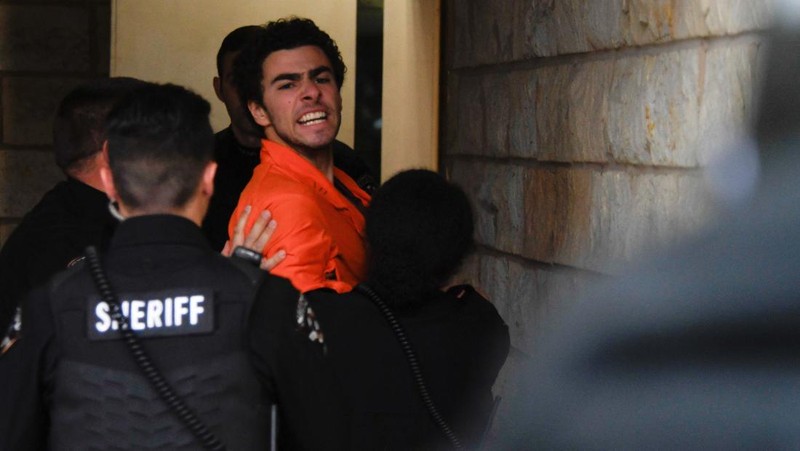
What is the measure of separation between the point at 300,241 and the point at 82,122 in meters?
0.79

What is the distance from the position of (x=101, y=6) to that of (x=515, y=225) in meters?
3.08

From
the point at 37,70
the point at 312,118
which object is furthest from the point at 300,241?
the point at 37,70

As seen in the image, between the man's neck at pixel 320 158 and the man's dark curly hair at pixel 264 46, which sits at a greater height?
the man's dark curly hair at pixel 264 46

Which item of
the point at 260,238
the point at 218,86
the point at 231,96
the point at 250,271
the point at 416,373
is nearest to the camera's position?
the point at 250,271

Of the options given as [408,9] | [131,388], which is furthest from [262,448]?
[408,9]

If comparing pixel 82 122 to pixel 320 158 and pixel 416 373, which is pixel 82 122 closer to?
pixel 320 158

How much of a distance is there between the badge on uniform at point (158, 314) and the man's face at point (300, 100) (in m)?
1.35

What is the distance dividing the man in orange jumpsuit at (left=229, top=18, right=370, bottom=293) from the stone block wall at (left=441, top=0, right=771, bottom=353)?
0.61m

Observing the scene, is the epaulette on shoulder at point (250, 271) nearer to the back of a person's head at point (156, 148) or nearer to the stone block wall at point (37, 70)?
the back of a person's head at point (156, 148)

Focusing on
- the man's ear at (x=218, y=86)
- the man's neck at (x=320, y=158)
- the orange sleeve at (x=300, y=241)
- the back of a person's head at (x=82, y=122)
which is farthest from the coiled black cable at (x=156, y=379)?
the man's ear at (x=218, y=86)

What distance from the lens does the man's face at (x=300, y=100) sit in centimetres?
348

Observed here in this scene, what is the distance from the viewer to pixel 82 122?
11.0 ft

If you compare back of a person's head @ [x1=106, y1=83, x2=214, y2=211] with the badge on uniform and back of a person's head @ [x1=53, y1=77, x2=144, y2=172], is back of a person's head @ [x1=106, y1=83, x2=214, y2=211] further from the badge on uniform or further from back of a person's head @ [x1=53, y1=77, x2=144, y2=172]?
back of a person's head @ [x1=53, y1=77, x2=144, y2=172]

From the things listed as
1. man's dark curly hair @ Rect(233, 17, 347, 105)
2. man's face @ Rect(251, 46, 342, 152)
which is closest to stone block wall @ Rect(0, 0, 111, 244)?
man's dark curly hair @ Rect(233, 17, 347, 105)
